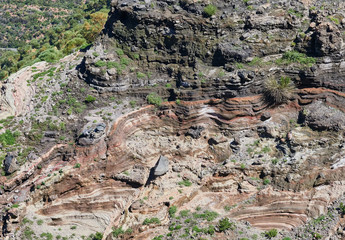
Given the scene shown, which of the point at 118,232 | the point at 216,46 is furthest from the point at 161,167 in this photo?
the point at 216,46

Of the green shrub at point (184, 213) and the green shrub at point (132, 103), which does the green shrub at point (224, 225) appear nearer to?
the green shrub at point (184, 213)

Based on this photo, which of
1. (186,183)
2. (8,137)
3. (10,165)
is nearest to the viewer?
(10,165)

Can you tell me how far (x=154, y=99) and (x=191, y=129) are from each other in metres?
4.66

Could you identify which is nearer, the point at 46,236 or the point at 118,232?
the point at 118,232

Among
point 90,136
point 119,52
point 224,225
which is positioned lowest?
point 224,225

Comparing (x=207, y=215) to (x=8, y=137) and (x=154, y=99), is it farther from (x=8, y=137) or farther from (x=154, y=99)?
(x=8, y=137)

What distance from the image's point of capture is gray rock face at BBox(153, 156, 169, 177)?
2731 centimetres

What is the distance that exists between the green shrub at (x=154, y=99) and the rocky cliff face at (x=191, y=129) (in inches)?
16.6

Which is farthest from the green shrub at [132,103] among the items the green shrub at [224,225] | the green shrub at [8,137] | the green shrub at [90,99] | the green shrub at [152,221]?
the green shrub at [224,225]

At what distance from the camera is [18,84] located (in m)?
35.1

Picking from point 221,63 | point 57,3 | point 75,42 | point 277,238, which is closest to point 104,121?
point 221,63

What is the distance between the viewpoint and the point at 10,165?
88.1 feet

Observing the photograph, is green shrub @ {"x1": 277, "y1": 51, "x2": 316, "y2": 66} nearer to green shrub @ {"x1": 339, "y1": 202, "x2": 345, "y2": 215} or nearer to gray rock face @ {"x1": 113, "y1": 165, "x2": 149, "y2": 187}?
green shrub @ {"x1": 339, "y1": 202, "x2": 345, "y2": 215}

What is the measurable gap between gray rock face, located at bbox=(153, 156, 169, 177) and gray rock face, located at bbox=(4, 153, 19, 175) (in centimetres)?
1160
